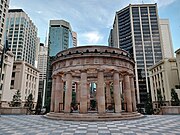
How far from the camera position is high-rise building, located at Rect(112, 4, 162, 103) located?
122 m

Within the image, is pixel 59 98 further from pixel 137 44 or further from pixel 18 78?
pixel 137 44

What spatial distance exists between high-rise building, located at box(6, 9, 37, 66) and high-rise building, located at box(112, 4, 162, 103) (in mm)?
95274

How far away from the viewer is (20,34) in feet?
440

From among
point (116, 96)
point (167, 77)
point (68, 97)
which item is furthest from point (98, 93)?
point (167, 77)

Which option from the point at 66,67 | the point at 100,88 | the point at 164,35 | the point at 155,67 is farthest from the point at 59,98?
the point at 164,35

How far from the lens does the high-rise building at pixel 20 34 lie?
12936 cm

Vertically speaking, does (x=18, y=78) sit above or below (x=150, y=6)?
below

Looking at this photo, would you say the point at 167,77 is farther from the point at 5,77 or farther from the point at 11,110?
the point at 5,77

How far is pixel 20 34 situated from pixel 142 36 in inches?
4580

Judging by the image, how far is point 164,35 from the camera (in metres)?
180

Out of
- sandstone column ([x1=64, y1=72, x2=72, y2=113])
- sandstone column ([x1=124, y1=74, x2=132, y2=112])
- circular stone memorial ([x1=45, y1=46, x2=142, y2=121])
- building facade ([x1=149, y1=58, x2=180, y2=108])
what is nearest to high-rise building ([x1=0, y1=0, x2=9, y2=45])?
circular stone memorial ([x1=45, y1=46, x2=142, y2=121])

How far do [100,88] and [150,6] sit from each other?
143m

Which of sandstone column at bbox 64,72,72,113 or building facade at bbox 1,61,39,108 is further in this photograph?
building facade at bbox 1,61,39,108

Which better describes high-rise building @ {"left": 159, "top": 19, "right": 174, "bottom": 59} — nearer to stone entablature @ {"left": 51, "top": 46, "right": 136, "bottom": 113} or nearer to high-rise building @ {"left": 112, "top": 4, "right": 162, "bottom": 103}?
high-rise building @ {"left": 112, "top": 4, "right": 162, "bottom": 103}
